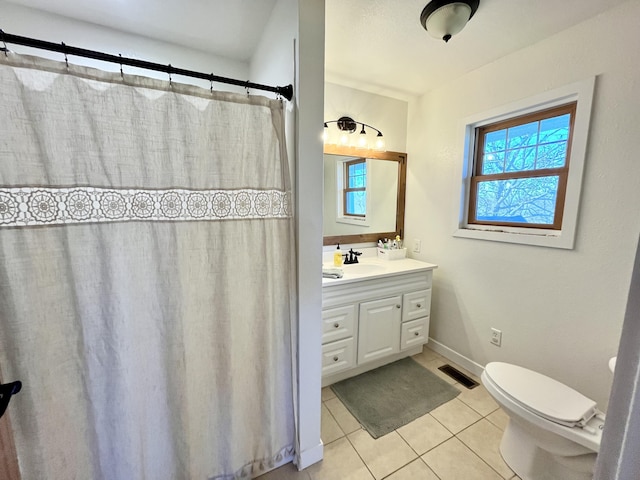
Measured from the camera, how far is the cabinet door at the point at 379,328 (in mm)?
1865

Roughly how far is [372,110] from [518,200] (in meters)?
1.39

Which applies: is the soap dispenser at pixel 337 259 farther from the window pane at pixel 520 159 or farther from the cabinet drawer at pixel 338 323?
the window pane at pixel 520 159

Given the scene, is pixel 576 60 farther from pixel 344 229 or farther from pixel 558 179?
pixel 344 229

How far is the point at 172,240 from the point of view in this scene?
96 cm

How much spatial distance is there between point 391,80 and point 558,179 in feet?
4.56

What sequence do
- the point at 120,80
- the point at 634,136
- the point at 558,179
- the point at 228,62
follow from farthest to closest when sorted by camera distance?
the point at 228,62, the point at 558,179, the point at 634,136, the point at 120,80

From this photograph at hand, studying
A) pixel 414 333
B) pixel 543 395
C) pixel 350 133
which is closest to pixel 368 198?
pixel 350 133

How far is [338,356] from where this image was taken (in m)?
1.79

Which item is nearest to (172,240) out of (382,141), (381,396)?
(381,396)

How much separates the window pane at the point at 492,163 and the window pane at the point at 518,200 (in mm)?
85

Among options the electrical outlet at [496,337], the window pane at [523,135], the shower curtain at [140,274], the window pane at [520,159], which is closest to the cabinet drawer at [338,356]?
the shower curtain at [140,274]

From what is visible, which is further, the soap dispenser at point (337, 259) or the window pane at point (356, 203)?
the window pane at point (356, 203)

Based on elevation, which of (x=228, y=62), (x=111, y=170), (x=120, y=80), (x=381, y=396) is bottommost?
(x=381, y=396)

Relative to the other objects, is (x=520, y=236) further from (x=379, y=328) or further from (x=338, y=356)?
(x=338, y=356)
